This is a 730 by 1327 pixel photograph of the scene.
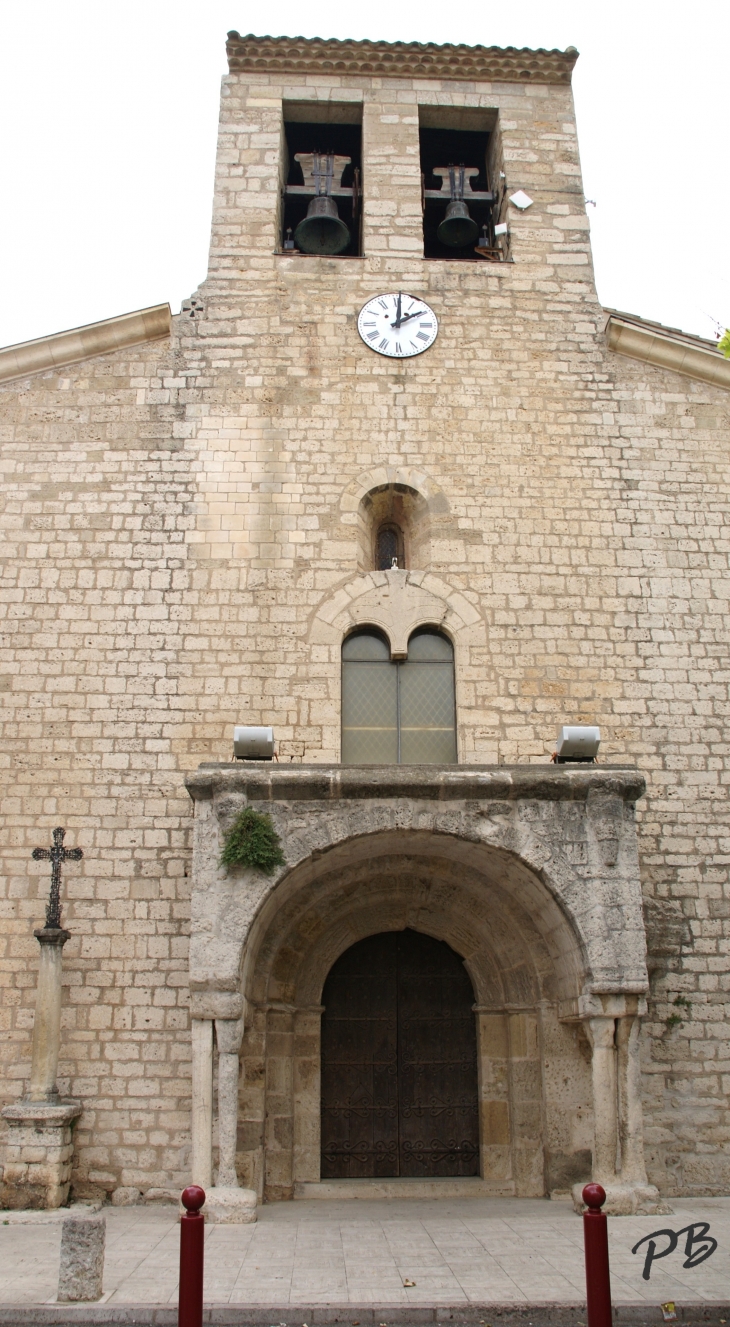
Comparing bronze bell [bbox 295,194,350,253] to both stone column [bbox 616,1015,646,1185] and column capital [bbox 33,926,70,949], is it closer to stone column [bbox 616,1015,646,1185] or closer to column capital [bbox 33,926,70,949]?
column capital [bbox 33,926,70,949]

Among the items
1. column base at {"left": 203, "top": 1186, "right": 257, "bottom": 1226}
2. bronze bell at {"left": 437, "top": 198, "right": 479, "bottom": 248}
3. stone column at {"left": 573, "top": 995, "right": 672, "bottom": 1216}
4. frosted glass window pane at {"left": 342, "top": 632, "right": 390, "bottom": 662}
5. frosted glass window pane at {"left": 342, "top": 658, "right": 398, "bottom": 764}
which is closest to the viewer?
column base at {"left": 203, "top": 1186, "right": 257, "bottom": 1226}

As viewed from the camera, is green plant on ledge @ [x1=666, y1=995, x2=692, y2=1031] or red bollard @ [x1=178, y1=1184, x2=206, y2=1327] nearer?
red bollard @ [x1=178, y1=1184, x2=206, y2=1327]

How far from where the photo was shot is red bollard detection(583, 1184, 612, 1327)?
393 cm

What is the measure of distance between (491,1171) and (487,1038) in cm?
99

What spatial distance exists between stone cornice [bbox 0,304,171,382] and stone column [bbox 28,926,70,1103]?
527cm

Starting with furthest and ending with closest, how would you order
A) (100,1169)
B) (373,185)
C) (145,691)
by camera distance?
(373,185) → (145,691) → (100,1169)

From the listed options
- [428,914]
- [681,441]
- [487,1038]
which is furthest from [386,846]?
[681,441]

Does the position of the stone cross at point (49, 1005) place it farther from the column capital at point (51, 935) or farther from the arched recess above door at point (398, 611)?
the arched recess above door at point (398, 611)

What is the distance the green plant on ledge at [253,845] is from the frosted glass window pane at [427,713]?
1.93m

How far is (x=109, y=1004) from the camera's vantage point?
25.4 feet

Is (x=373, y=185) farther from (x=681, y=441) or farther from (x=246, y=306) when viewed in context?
(x=681, y=441)

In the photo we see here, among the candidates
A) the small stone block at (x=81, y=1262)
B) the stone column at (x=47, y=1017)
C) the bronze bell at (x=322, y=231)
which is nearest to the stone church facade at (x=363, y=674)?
the stone column at (x=47, y=1017)

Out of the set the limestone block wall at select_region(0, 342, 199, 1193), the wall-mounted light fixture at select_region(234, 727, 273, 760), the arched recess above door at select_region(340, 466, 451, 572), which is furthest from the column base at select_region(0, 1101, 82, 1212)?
the arched recess above door at select_region(340, 466, 451, 572)

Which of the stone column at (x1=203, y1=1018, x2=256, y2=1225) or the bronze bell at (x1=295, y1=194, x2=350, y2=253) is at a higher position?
the bronze bell at (x1=295, y1=194, x2=350, y2=253)
